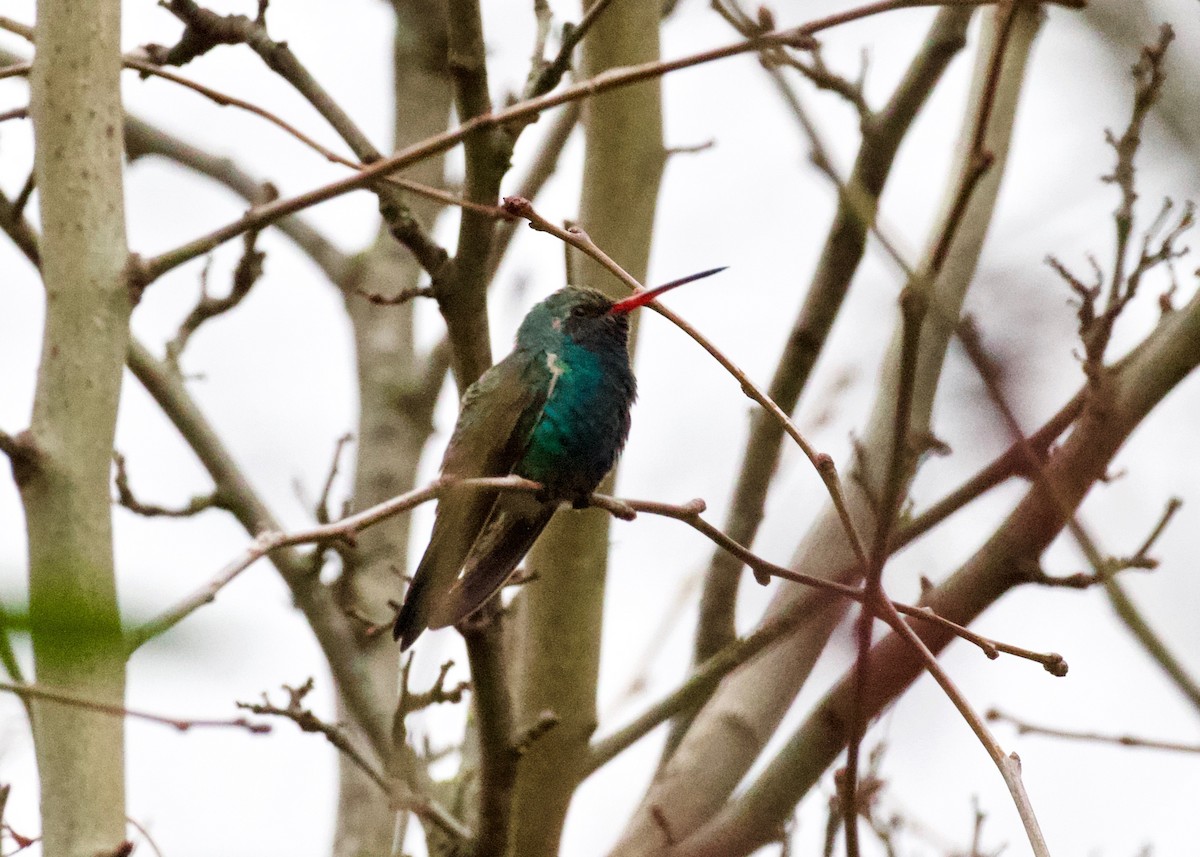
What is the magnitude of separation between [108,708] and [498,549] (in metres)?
2.79

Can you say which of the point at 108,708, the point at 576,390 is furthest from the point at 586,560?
the point at 108,708

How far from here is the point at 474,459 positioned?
421 centimetres

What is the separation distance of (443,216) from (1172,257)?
14.1ft

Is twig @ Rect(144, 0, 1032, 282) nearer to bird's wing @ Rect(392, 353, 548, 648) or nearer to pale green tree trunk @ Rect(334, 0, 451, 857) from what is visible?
bird's wing @ Rect(392, 353, 548, 648)

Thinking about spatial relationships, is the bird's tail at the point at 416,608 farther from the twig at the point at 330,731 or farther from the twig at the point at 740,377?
the twig at the point at 740,377

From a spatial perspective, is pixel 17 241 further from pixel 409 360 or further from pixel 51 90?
pixel 409 360

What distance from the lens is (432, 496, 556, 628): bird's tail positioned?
3.64m

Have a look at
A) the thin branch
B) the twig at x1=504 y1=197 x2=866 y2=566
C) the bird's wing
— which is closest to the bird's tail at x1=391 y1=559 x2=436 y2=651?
the bird's wing

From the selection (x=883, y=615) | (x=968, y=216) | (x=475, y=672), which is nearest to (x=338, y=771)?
(x=475, y=672)

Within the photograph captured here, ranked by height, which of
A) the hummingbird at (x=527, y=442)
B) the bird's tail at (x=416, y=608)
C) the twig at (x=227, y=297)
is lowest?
the bird's tail at (x=416, y=608)

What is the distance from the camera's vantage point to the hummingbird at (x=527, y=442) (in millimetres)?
3678

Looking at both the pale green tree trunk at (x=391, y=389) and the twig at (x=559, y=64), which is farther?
the pale green tree trunk at (x=391, y=389)

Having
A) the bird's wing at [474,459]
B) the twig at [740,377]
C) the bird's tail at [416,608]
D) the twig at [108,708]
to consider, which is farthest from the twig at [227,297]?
the twig at [108,708]

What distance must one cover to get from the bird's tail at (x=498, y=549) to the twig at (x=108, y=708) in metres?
1.92
